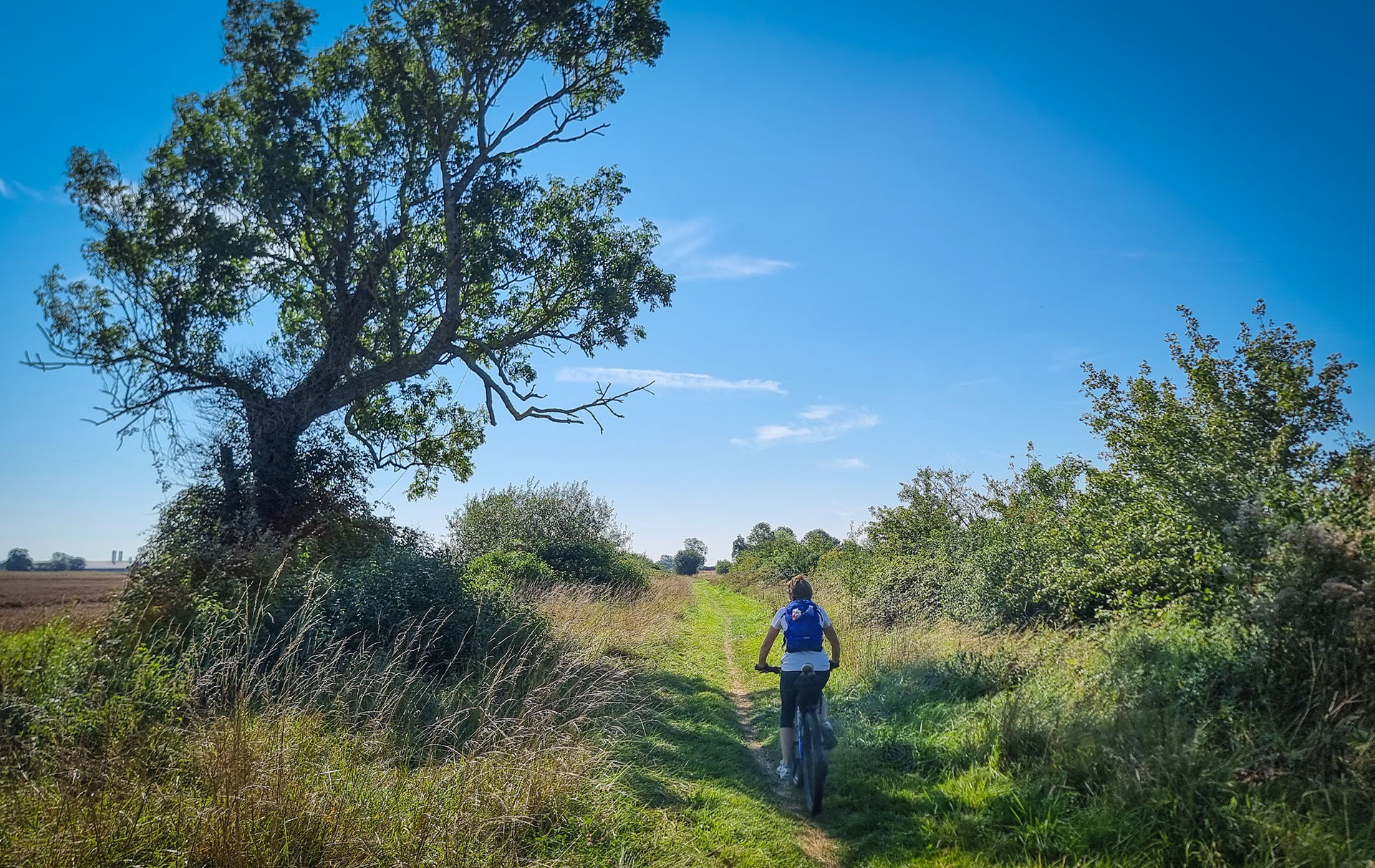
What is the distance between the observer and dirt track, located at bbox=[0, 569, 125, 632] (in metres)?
7.27

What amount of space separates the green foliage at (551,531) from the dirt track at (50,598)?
12397 mm

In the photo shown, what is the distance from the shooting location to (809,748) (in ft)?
20.1

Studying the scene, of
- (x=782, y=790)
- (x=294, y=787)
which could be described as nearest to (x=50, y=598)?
(x=294, y=787)

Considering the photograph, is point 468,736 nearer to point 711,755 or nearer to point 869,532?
point 711,755

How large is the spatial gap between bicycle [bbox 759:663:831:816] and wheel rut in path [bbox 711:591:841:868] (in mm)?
156

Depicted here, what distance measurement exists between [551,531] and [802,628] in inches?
842

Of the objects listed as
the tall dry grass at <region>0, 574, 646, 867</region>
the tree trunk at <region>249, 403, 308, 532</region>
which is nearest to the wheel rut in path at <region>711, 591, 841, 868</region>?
the tall dry grass at <region>0, 574, 646, 867</region>

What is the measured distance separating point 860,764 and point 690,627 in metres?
13.5

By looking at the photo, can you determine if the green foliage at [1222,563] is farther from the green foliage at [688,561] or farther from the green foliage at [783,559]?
the green foliage at [688,561]

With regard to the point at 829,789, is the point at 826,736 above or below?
above

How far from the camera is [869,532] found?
23.8 m

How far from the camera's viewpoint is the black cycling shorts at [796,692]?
6418 mm

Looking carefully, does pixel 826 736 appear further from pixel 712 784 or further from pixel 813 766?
pixel 712 784

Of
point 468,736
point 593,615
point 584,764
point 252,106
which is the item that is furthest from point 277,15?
point 584,764
